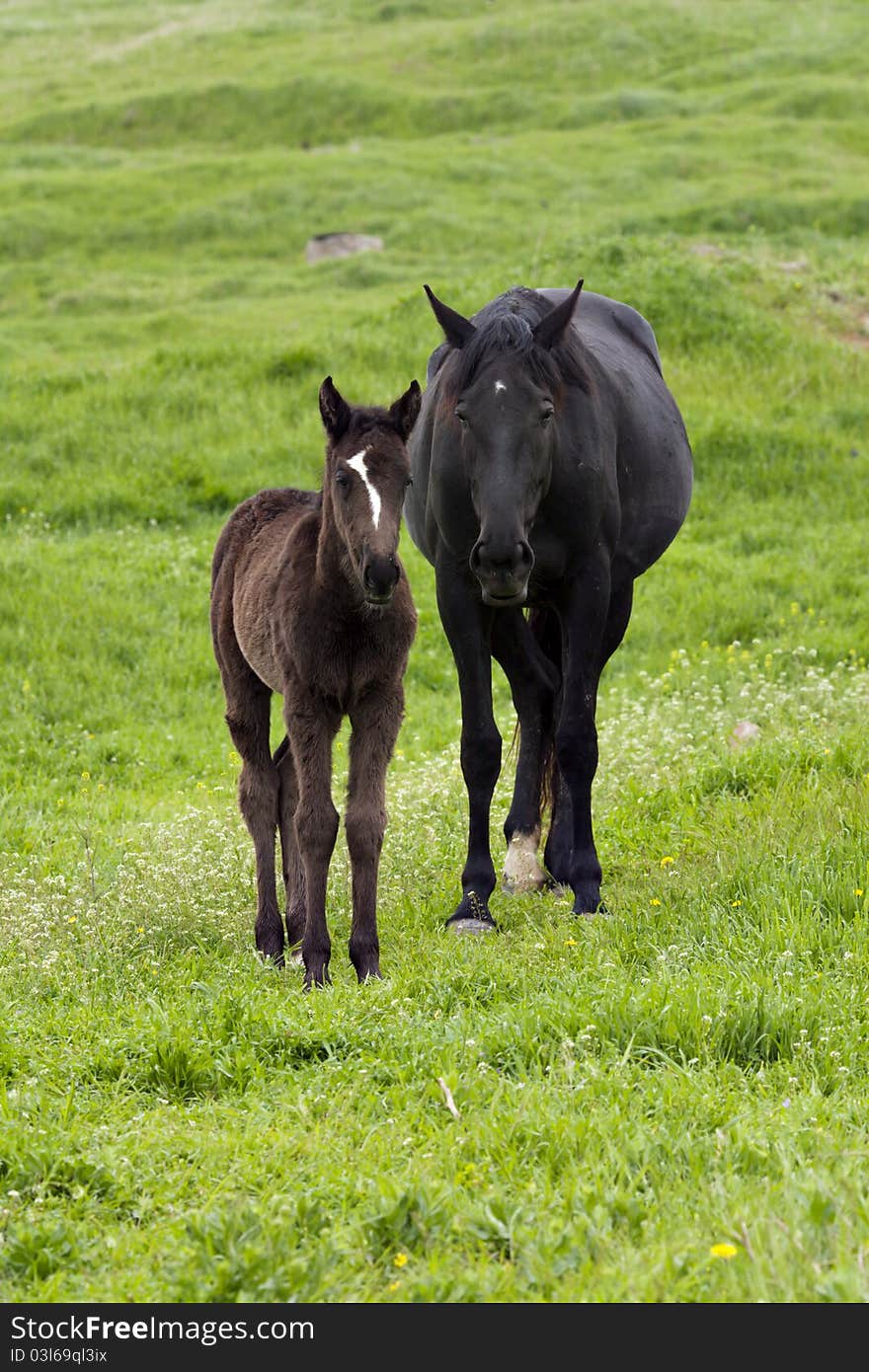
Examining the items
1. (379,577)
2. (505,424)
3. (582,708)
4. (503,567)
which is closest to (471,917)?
(582,708)

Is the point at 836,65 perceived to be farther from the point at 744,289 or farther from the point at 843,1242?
the point at 843,1242

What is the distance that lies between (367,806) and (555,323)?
7.05 ft

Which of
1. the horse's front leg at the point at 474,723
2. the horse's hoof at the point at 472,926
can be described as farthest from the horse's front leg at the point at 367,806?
the horse's front leg at the point at 474,723

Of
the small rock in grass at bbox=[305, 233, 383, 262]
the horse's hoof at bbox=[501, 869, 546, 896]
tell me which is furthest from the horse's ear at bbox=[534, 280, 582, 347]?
the small rock in grass at bbox=[305, 233, 383, 262]

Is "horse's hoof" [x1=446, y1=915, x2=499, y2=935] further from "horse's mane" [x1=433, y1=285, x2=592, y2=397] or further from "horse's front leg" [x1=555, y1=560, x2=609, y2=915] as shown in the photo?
"horse's mane" [x1=433, y1=285, x2=592, y2=397]

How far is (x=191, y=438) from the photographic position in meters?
16.7

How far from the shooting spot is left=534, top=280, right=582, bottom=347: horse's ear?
21.0 ft

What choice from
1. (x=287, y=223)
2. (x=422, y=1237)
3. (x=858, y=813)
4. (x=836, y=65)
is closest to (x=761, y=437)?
(x=858, y=813)

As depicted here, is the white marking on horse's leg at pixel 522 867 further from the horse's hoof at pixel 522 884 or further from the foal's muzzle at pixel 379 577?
the foal's muzzle at pixel 379 577

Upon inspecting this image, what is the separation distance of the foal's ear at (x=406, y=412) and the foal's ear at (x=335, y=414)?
0.18 metres

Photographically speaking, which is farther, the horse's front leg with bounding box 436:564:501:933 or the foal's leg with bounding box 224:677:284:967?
the foal's leg with bounding box 224:677:284:967

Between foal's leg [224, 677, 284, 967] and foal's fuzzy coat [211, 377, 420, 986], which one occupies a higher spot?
foal's fuzzy coat [211, 377, 420, 986]

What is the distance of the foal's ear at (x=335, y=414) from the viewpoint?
6090mm

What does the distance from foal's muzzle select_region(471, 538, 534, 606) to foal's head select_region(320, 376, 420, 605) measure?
1.11ft
